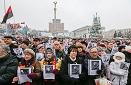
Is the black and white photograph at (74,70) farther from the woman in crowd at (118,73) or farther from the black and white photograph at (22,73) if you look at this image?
the black and white photograph at (22,73)

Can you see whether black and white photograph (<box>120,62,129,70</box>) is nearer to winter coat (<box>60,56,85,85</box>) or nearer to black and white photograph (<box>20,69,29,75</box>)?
winter coat (<box>60,56,85,85</box>)

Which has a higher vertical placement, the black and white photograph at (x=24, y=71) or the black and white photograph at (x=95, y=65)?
the black and white photograph at (x=95, y=65)

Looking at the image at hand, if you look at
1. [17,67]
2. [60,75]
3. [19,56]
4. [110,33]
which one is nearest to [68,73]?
[60,75]

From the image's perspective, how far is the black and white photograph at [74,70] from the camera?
12.3 feet

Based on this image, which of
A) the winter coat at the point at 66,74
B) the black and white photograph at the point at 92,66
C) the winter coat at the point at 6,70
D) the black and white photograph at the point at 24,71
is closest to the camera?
the winter coat at the point at 6,70

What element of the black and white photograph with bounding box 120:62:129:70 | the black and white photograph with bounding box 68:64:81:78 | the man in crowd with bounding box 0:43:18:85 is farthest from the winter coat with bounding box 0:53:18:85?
the black and white photograph with bounding box 120:62:129:70

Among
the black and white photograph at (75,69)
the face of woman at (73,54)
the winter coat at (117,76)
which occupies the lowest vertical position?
the winter coat at (117,76)

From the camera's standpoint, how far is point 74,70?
378 centimetres

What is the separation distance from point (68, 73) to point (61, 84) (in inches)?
18.9

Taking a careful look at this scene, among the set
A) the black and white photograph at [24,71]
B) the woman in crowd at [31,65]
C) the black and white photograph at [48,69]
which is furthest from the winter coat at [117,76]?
the black and white photograph at [24,71]

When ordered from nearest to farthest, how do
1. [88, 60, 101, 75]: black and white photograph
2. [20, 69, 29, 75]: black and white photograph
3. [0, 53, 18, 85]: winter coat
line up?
[0, 53, 18, 85]: winter coat < [20, 69, 29, 75]: black and white photograph < [88, 60, 101, 75]: black and white photograph

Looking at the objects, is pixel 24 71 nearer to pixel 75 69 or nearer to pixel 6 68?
pixel 6 68

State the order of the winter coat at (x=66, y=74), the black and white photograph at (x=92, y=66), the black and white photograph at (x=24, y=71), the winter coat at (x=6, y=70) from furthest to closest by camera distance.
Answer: the black and white photograph at (x=92, y=66)
the winter coat at (x=66, y=74)
the black and white photograph at (x=24, y=71)
the winter coat at (x=6, y=70)

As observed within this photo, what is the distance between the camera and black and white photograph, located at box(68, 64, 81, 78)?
376 cm
